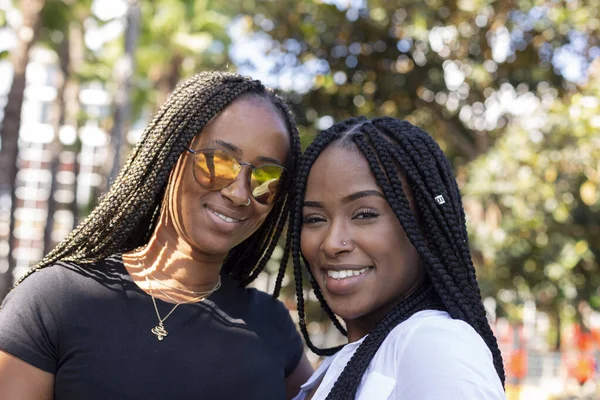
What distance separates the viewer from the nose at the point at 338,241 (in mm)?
2090

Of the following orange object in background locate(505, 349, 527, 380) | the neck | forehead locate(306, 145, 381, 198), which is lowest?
orange object in background locate(505, 349, 527, 380)

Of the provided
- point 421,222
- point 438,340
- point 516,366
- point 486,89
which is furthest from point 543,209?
point 516,366

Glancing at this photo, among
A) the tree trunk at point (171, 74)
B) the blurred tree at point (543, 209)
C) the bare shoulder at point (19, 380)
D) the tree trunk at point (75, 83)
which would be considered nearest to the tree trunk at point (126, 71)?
the blurred tree at point (543, 209)

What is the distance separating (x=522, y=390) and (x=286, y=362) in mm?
13435

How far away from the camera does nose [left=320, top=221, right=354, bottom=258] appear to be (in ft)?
6.86

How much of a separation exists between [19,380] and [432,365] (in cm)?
124

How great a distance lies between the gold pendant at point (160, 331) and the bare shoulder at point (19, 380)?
37cm

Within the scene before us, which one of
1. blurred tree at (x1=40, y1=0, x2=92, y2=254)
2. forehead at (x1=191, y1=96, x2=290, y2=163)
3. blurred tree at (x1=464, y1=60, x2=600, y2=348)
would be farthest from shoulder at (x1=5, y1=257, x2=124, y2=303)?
blurred tree at (x1=40, y1=0, x2=92, y2=254)

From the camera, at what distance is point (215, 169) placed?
2.56 m

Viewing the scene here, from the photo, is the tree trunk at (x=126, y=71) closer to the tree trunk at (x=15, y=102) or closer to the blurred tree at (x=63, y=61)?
the tree trunk at (x=15, y=102)

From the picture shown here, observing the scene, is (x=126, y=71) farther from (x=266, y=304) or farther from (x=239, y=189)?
(x=239, y=189)

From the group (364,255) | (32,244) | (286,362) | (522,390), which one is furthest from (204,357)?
(32,244)

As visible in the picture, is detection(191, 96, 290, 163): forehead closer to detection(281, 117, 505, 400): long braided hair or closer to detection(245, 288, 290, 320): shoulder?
detection(281, 117, 505, 400): long braided hair

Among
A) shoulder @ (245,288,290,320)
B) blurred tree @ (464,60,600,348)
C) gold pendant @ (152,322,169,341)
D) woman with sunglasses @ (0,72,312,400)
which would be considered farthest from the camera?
blurred tree @ (464,60,600,348)
